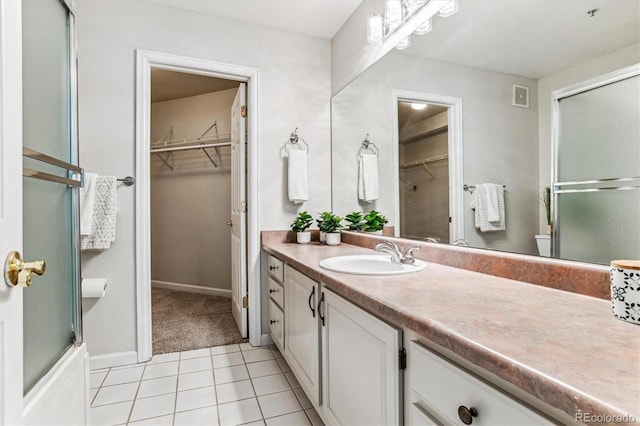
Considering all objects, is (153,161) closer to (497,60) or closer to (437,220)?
(437,220)

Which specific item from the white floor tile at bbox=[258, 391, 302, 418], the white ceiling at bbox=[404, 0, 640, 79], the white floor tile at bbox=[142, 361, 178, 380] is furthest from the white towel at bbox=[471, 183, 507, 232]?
the white floor tile at bbox=[142, 361, 178, 380]

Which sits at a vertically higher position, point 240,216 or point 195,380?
point 240,216

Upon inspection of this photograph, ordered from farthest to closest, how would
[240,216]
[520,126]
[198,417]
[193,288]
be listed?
[193,288]
[240,216]
[198,417]
[520,126]

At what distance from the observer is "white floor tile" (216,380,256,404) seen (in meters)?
1.74

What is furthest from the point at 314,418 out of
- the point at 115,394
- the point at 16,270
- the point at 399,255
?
the point at 16,270

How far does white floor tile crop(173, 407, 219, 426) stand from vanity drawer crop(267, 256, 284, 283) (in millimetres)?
757

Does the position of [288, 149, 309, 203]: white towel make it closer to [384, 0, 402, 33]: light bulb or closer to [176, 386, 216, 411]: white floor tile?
[384, 0, 402, 33]: light bulb

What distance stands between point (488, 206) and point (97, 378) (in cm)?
240

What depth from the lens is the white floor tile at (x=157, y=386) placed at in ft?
5.92

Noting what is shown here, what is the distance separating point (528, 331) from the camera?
65 cm

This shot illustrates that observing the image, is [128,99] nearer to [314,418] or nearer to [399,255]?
[399,255]

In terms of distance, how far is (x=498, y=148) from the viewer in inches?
50.1

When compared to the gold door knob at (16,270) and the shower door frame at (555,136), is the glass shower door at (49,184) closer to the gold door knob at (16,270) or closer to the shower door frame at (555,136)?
the gold door knob at (16,270)

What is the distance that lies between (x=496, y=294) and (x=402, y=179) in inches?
42.1
